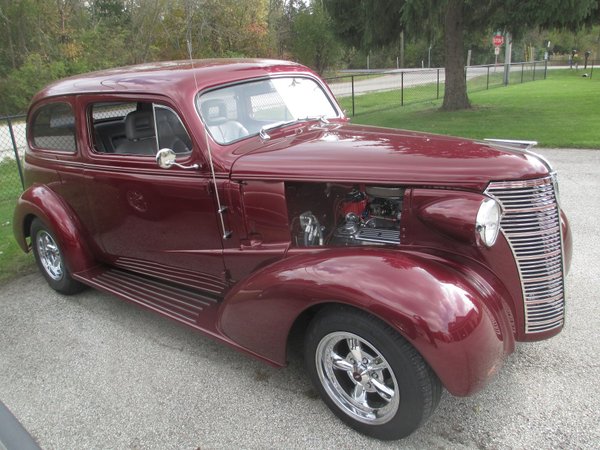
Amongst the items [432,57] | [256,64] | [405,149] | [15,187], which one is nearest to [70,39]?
[15,187]

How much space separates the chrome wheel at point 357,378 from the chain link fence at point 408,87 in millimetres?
13801

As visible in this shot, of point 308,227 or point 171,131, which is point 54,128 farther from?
point 308,227

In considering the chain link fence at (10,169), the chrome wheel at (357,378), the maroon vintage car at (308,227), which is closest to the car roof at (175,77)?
the maroon vintage car at (308,227)

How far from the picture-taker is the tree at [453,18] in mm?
11359

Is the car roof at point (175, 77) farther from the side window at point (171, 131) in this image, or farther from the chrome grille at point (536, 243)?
the chrome grille at point (536, 243)

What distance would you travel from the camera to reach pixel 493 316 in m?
2.39

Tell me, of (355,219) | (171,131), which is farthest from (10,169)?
(355,219)

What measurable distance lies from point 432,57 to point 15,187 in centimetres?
5155

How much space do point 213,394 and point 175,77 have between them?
2.12 meters

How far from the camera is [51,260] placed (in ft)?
15.3

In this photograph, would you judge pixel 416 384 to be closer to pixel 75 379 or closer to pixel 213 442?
pixel 213 442

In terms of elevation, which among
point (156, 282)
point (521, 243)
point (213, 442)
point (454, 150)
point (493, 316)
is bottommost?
point (213, 442)

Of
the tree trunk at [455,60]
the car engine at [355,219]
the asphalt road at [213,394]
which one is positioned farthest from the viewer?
the tree trunk at [455,60]

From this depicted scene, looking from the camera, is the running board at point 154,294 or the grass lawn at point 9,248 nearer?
the running board at point 154,294
